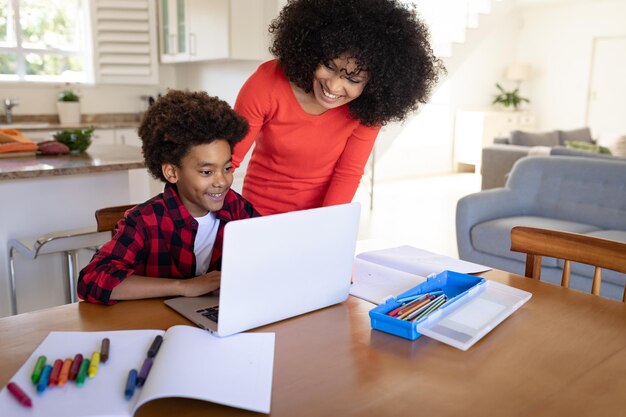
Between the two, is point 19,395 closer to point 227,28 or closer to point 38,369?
point 38,369

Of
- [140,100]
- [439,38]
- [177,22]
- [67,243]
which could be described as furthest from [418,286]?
[439,38]

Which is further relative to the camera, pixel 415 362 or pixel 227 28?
pixel 227 28

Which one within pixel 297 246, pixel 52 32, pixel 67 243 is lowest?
pixel 67 243

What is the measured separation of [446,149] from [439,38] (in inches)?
85.7

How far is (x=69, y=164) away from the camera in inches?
89.7

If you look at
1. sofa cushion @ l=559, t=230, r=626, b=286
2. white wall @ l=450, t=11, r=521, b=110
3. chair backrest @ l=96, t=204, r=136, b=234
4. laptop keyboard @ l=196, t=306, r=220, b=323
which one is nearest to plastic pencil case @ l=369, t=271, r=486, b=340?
laptop keyboard @ l=196, t=306, r=220, b=323

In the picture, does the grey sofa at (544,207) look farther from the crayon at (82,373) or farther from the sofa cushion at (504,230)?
the crayon at (82,373)

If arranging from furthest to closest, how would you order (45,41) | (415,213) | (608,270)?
(415,213) → (45,41) → (608,270)

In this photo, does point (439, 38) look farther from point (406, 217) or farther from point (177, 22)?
point (177, 22)

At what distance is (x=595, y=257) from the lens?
1.31 meters

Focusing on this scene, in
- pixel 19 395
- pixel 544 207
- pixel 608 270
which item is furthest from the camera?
pixel 544 207

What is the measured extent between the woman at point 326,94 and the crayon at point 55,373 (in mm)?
668

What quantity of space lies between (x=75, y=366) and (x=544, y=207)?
305 cm

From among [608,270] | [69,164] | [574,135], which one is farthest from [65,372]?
[574,135]
